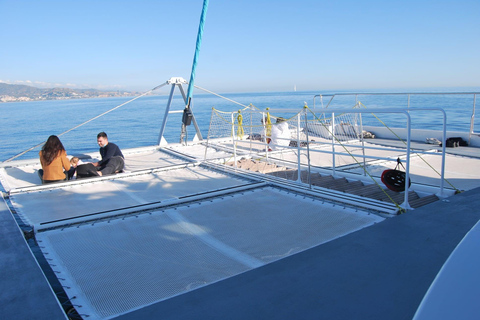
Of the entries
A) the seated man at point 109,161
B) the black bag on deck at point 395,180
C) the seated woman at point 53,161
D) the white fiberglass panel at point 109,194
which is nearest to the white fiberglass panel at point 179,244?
the white fiberglass panel at point 109,194

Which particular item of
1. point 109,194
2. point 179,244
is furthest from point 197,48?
point 179,244

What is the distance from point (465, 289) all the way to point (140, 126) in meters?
28.2

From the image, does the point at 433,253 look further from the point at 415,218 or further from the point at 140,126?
the point at 140,126

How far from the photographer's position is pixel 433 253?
236 centimetres

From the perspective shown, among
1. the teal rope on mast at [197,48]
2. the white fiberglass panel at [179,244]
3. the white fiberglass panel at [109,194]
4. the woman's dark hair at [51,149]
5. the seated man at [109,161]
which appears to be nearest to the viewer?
the white fiberglass panel at [179,244]

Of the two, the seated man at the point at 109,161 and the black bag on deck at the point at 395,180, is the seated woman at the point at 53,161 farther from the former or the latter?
the black bag on deck at the point at 395,180

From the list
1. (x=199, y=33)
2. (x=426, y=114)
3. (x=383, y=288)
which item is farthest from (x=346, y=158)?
(x=426, y=114)

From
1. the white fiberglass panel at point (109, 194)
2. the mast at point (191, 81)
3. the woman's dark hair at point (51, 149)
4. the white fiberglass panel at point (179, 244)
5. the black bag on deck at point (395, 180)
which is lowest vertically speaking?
the white fiberglass panel at point (109, 194)

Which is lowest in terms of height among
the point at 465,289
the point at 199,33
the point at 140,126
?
the point at 140,126

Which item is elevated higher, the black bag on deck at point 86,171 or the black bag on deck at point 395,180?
the black bag on deck at point 395,180

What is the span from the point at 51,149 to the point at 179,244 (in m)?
3.47

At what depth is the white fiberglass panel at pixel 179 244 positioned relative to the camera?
232cm

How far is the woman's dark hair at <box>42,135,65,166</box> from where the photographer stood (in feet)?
17.9

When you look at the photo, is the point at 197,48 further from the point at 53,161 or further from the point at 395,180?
the point at 395,180
